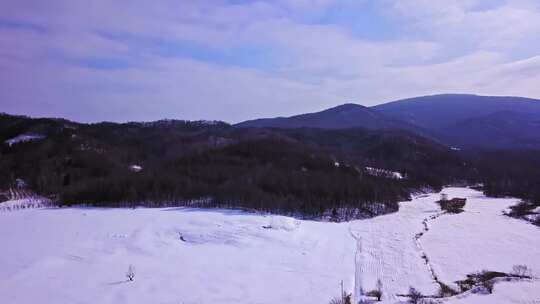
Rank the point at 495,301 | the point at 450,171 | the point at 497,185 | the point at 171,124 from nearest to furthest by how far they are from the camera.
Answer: the point at 495,301 < the point at 497,185 < the point at 450,171 < the point at 171,124

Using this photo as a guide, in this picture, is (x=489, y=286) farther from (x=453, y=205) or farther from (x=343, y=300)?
(x=453, y=205)

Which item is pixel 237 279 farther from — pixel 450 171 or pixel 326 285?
pixel 450 171

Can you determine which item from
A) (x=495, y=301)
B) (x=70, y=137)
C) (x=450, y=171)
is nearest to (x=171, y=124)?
(x=70, y=137)

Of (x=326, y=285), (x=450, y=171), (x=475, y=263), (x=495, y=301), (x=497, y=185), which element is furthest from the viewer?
(x=450, y=171)

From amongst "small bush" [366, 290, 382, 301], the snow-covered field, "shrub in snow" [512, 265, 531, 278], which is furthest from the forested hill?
"small bush" [366, 290, 382, 301]

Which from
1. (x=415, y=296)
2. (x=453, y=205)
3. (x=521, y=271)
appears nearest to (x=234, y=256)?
(x=415, y=296)
